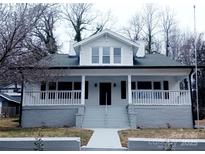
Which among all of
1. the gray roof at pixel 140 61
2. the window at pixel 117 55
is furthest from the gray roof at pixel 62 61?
the window at pixel 117 55

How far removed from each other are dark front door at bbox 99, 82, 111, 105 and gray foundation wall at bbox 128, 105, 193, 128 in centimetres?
301

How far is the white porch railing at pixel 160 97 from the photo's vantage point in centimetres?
1892

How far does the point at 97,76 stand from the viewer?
20703 mm

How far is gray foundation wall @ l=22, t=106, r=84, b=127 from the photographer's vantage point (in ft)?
61.0

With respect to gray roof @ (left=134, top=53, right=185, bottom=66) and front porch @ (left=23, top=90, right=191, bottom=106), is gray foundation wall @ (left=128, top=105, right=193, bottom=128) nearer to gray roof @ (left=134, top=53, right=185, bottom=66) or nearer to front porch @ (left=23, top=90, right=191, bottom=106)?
front porch @ (left=23, top=90, right=191, bottom=106)

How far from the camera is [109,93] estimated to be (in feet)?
69.9

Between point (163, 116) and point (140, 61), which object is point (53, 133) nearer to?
point (163, 116)

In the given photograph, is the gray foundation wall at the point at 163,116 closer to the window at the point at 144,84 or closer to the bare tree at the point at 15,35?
the window at the point at 144,84

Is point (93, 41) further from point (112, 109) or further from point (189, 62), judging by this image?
point (189, 62)

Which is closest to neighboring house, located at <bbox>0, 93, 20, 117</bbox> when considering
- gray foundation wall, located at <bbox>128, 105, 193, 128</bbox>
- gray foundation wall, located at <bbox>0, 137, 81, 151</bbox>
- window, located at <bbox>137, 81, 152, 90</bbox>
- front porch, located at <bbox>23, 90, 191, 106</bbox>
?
front porch, located at <bbox>23, 90, 191, 106</bbox>

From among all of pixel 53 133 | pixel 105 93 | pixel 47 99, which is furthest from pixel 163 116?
pixel 53 133

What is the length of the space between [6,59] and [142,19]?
3118cm

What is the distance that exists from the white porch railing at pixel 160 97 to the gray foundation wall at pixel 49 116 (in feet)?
12.0

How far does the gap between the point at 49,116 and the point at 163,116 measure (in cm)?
704
